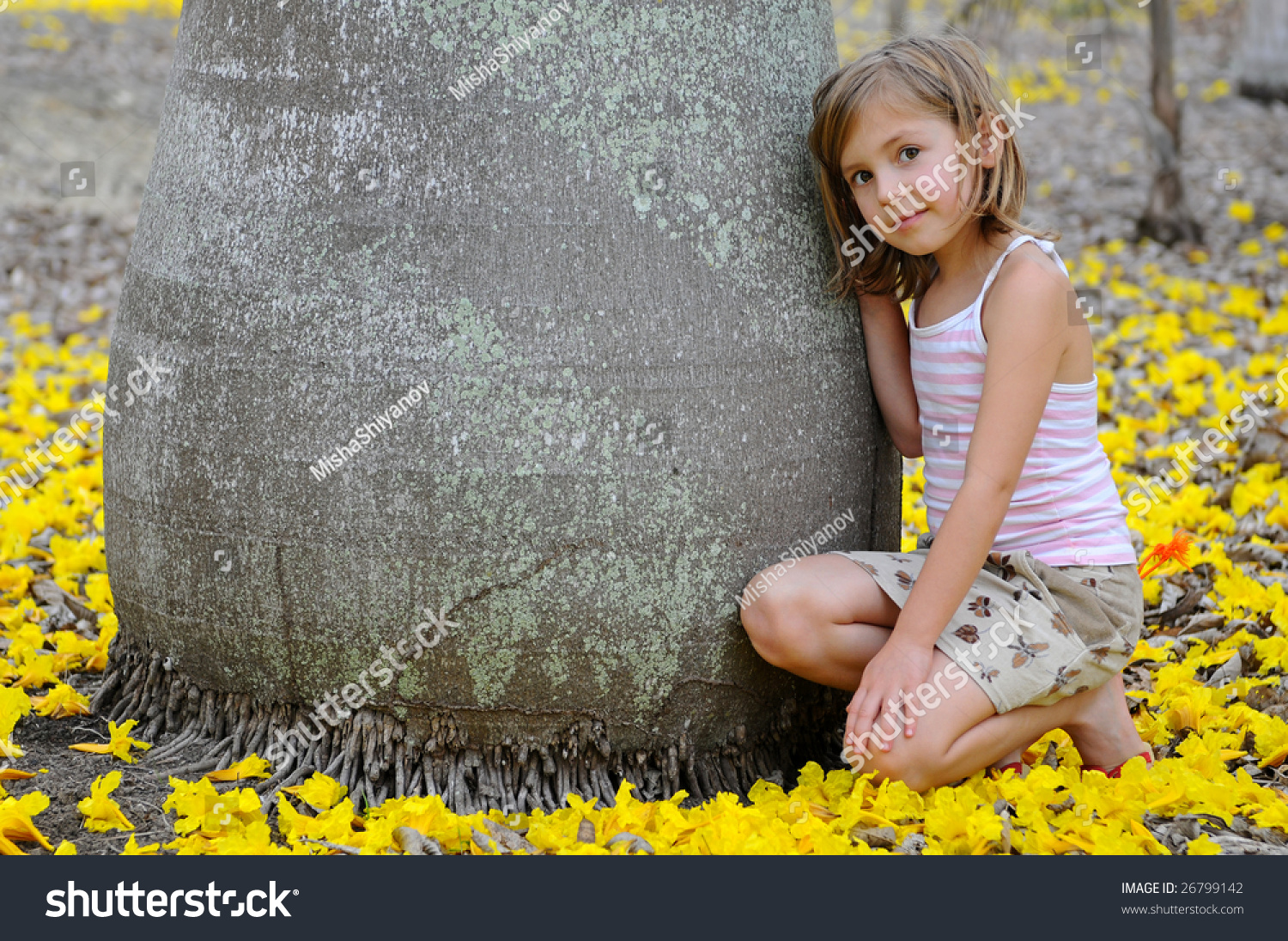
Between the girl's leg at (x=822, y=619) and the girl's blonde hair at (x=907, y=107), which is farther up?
the girl's blonde hair at (x=907, y=107)

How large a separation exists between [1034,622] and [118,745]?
1.81 m

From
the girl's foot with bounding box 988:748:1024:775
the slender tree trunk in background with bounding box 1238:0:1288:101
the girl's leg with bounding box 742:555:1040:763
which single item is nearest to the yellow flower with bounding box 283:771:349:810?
the girl's leg with bounding box 742:555:1040:763

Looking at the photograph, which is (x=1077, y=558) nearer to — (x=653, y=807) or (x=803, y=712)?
(x=803, y=712)

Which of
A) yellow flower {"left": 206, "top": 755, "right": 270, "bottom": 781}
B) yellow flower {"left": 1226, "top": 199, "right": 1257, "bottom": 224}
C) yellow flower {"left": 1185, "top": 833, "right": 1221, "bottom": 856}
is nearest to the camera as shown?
yellow flower {"left": 1185, "top": 833, "right": 1221, "bottom": 856}

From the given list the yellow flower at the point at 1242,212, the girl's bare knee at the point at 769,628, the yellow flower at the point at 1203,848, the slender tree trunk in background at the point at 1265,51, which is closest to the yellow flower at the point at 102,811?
the girl's bare knee at the point at 769,628

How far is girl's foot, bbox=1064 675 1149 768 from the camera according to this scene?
2.57 meters

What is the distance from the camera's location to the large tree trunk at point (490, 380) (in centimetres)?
218

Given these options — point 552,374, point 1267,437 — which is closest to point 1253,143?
point 1267,437

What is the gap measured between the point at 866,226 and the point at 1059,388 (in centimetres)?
49

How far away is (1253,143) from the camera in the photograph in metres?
9.36

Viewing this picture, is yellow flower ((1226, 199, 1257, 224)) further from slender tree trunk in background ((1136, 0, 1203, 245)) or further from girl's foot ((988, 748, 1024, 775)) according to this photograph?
girl's foot ((988, 748, 1024, 775))

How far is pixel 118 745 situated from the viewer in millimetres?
2523

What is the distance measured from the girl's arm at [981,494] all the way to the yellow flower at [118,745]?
4.63 ft

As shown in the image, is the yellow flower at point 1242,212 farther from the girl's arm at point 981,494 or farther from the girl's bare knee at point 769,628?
the girl's bare knee at point 769,628
